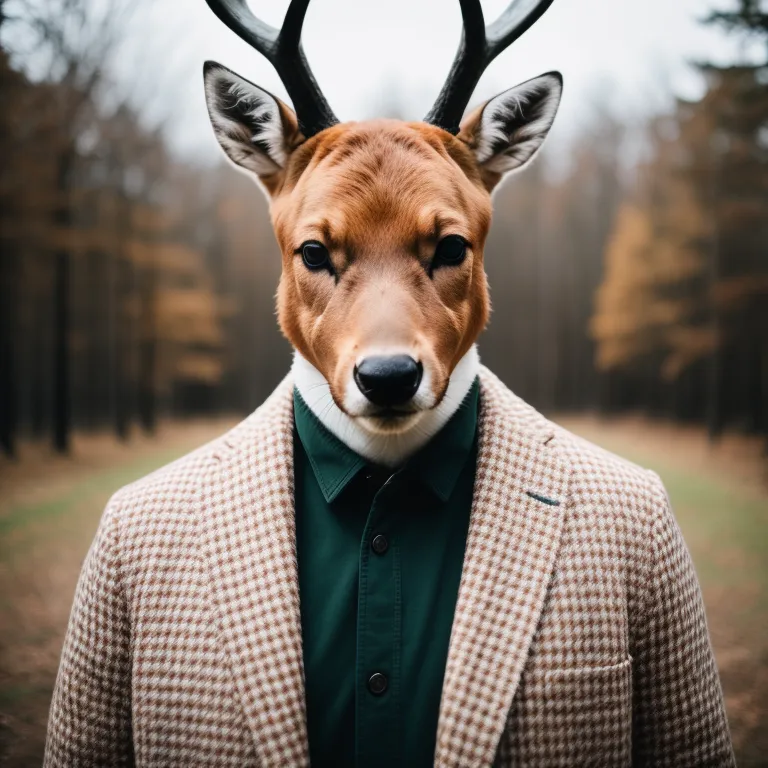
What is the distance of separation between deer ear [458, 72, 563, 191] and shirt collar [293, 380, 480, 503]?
2.90 ft

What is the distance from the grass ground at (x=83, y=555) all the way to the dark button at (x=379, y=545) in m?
3.90

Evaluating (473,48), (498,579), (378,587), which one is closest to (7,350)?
(473,48)

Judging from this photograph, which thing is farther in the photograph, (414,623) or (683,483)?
(683,483)

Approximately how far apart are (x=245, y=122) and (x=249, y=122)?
1cm

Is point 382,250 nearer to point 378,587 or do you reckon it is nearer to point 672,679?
point 378,587

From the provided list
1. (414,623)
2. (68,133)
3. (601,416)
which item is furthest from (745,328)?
(414,623)

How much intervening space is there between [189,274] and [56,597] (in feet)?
42.4

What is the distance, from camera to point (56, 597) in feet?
22.8

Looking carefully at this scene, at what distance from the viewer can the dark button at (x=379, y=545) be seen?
1.84 m

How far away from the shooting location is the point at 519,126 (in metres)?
2.35

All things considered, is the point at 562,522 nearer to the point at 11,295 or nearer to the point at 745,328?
the point at 11,295

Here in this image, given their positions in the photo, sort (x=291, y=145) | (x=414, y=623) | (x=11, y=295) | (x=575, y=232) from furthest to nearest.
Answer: (x=575, y=232)
(x=11, y=295)
(x=291, y=145)
(x=414, y=623)

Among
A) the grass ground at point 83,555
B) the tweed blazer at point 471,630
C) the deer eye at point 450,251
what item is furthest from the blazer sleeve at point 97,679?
the grass ground at point 83,555

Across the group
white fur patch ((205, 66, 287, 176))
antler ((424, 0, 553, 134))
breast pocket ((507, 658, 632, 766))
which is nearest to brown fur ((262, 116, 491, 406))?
antler ((424, 0, 553, 134))
